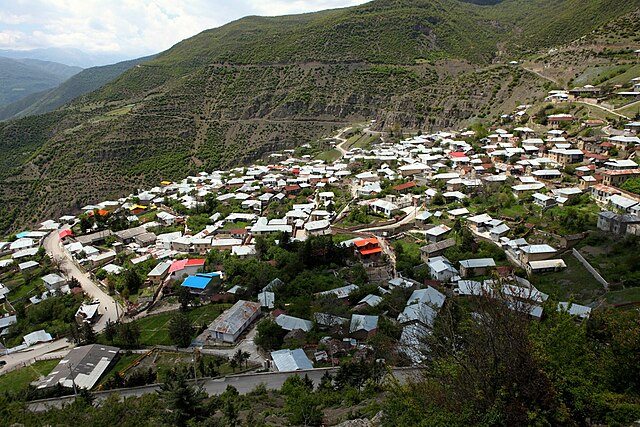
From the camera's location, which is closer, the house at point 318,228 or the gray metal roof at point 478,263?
the gray metal roof at point 478,263

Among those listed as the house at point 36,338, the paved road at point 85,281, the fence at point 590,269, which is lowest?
the paved road at point 85,281

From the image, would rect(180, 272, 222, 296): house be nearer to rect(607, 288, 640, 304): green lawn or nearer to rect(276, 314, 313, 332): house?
rect(276, 314, 313, 332): house

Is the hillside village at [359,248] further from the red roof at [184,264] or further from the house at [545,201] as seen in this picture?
the red roof at [184,264]

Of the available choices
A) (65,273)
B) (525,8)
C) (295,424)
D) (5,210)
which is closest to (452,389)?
(295,424)

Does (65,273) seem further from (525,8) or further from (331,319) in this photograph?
(525,8)

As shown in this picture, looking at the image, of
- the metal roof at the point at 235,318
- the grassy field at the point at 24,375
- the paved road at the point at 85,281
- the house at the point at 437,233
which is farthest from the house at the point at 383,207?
the grassy field at the point at 24,375

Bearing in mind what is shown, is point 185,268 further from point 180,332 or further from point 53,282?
point 53,282
